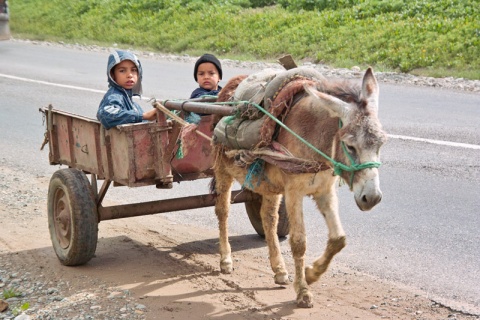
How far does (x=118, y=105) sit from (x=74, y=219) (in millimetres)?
1033

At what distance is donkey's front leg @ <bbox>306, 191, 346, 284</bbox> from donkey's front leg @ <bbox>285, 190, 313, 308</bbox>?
0.09 metres

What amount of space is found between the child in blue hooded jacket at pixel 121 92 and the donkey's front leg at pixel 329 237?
1.68 meters

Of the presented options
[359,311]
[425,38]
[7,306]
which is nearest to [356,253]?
[359,311]

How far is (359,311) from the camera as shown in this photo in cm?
612

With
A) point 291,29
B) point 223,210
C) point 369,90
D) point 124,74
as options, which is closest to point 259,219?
point 223,210

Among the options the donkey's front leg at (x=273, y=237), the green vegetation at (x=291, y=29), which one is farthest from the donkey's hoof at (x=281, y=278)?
the green vegetation at (x=291, y=29)

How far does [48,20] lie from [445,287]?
23339 mm

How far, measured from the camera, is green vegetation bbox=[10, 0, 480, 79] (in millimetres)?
16938

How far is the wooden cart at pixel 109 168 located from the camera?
688 centimetres

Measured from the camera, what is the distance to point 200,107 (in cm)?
668

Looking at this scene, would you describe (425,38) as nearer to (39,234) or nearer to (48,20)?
(39,234)

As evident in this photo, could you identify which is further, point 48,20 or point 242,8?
point 48,20

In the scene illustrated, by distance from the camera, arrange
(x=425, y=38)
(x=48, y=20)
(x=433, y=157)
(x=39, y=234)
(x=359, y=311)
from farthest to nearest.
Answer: (x=48, y=20), (x=425, y=38), (x=433, y=157), (x=39, y=234), (x=359, y=311)

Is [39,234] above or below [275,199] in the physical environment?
below
